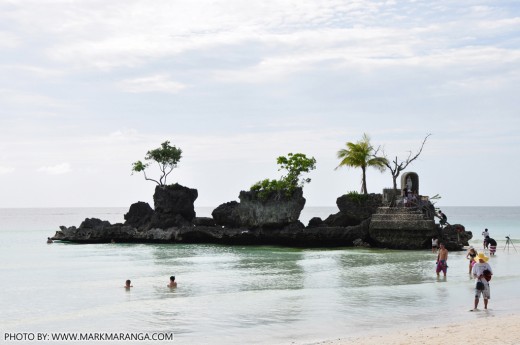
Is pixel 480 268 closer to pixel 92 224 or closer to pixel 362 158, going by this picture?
pixel 362 158

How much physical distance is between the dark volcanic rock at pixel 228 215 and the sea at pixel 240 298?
54.5 feet

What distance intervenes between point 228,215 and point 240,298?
1395 inches

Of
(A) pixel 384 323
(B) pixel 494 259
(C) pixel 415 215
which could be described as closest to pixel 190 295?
(A) pixel 384 323

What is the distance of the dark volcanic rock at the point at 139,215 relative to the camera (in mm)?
62094

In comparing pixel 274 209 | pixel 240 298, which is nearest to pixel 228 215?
pixel 274 209

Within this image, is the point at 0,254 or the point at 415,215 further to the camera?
the point at 0,254

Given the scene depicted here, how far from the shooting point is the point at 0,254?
48.6 metres

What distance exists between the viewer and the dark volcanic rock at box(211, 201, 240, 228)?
5666cm

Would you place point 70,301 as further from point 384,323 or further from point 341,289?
point 384,323

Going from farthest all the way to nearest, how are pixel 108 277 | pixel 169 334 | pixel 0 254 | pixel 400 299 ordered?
pixel 0 254
pixel 108 277
pixel 400 299
pixel 169 334

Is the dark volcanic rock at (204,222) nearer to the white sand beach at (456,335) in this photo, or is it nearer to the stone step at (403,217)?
the stone step at (403,217)

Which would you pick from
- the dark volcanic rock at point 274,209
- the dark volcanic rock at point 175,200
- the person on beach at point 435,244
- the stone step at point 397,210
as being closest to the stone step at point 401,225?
the stone step at point 397,210

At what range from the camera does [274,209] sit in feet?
171

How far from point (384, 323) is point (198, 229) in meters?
40.4
